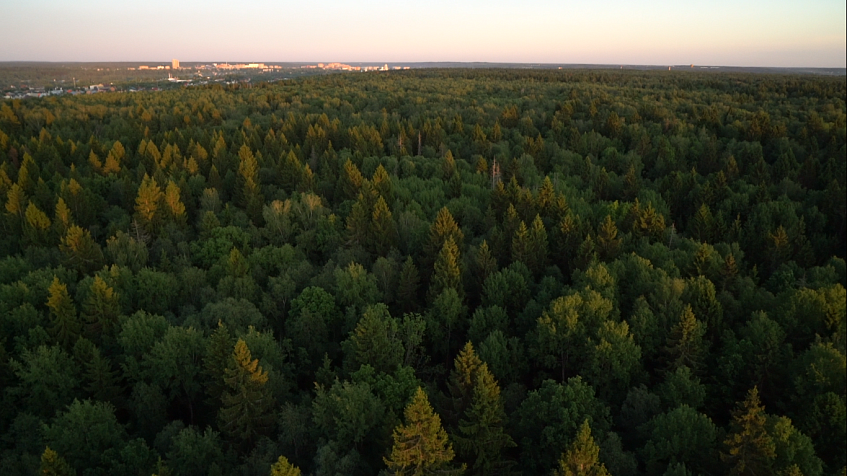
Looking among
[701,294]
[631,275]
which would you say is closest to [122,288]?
[631,275]

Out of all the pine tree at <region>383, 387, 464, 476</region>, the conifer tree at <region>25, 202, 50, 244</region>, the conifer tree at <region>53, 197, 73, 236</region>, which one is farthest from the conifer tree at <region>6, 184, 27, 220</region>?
the pine tree at <region>383, 387, 464, 476</region>

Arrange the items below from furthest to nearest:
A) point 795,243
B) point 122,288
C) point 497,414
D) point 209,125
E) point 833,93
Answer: point 209,125, point 833,93, point 795,243, point 122,288, point 497,414

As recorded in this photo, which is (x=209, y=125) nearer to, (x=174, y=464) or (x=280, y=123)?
(x=280, y=123)

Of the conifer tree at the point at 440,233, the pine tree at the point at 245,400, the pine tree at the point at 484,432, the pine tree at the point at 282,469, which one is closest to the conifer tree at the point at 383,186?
the conifer tree at the point at 440,233

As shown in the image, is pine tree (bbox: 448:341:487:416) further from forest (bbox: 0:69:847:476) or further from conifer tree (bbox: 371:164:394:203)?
conifer tree (bbox: 371:164:394:203)

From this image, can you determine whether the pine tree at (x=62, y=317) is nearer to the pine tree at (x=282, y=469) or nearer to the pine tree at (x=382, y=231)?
the pine tree at (x=282, y=469)

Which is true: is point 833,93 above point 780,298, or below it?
above
